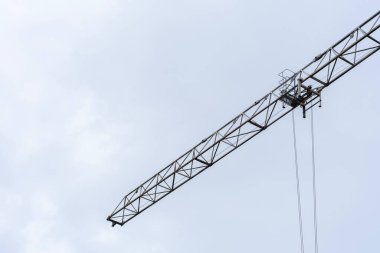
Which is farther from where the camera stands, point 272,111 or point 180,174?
point 180,174

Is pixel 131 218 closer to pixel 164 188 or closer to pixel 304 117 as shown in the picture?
pixel 164 188

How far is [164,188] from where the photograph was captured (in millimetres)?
60500

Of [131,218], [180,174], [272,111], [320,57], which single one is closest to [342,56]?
[320,57]

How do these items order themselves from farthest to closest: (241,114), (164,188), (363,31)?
(164,188) < (241,114) < (363,31)

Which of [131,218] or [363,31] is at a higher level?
[363,31]

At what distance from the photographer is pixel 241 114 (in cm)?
5644

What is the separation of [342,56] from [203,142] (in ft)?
35.0

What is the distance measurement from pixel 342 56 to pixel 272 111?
5.36 m

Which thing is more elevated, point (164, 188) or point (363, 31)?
point (363, 31)

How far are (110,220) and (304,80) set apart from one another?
17.4 meters

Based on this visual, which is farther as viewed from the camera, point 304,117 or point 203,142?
point 203,142

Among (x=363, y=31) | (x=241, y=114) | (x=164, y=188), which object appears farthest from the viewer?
(x=164, y=188)

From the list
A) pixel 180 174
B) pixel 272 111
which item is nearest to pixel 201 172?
pixel 180 174

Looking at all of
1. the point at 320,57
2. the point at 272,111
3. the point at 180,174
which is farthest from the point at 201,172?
the point at 320,57
